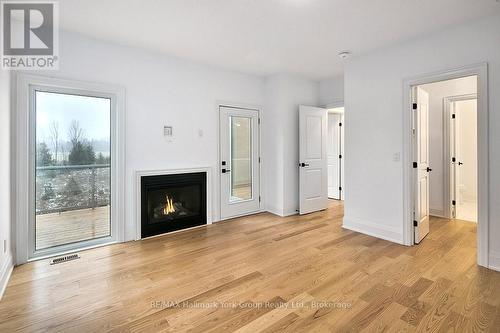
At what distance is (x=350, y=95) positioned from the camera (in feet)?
13.3

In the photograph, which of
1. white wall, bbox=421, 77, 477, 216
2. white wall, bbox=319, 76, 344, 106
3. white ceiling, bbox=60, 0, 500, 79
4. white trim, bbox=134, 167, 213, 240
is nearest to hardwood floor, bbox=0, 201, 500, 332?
white trim, bbox=134, 167, 213, 240

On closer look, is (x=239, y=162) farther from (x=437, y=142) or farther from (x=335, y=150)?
(x=437, y=142)

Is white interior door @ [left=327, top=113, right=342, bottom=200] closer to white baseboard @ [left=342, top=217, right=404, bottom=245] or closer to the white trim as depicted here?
white baseboard @ [left=342, top=217, right=404, bottom=245]

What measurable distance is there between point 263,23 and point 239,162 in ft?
8.35

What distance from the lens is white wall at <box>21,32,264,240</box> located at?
331 cm

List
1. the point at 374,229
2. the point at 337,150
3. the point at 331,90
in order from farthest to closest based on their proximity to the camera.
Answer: the point at 337,150 → the point at 331,90 → the point at 374,229

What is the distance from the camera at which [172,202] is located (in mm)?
4141

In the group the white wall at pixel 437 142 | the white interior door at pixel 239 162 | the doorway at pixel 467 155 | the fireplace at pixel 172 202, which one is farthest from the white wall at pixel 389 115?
the doorway at pixel 467 155

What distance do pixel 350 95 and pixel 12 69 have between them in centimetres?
440

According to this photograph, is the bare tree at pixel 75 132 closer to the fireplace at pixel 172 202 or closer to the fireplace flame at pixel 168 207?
the fireplace at pixel 172 202

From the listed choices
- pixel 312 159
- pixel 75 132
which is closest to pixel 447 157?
pixel 312 159

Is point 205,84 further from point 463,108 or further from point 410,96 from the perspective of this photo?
point 463,108

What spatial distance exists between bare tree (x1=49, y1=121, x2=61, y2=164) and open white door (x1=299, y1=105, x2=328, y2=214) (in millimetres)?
3832

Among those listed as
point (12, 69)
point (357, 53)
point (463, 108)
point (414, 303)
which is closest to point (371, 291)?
point (414, 303)
